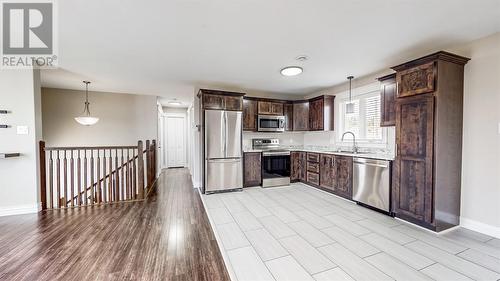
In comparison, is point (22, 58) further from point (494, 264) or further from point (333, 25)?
point (494, 264)

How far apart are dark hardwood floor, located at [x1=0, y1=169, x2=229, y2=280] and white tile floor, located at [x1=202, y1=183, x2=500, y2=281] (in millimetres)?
294

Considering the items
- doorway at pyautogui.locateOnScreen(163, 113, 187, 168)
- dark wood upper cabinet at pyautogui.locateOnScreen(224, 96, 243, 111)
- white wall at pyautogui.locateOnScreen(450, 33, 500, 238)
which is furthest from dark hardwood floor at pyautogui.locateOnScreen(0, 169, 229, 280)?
doorway at pyautogui.locateOnScreen(163, 113, 187, 168)

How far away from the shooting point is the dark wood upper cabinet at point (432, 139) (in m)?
2.58

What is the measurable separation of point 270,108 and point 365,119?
2.22m

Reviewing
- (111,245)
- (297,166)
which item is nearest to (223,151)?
(297,166)

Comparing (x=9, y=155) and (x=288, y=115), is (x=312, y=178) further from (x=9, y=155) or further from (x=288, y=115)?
(x=9, y=155)

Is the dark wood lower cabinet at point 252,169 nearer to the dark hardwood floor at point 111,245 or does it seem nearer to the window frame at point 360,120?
the dark hardwood floor at point 111,245

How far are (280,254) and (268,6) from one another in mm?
2521

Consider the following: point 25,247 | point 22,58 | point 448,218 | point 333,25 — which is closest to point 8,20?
point 22,58

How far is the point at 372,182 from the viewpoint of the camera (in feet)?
11.1

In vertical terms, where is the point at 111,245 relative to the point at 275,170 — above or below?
below

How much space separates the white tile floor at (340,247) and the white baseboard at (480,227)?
3.5 inches

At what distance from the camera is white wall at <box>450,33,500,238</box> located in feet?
8.09

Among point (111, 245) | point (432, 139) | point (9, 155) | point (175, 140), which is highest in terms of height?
point (432, 139)
